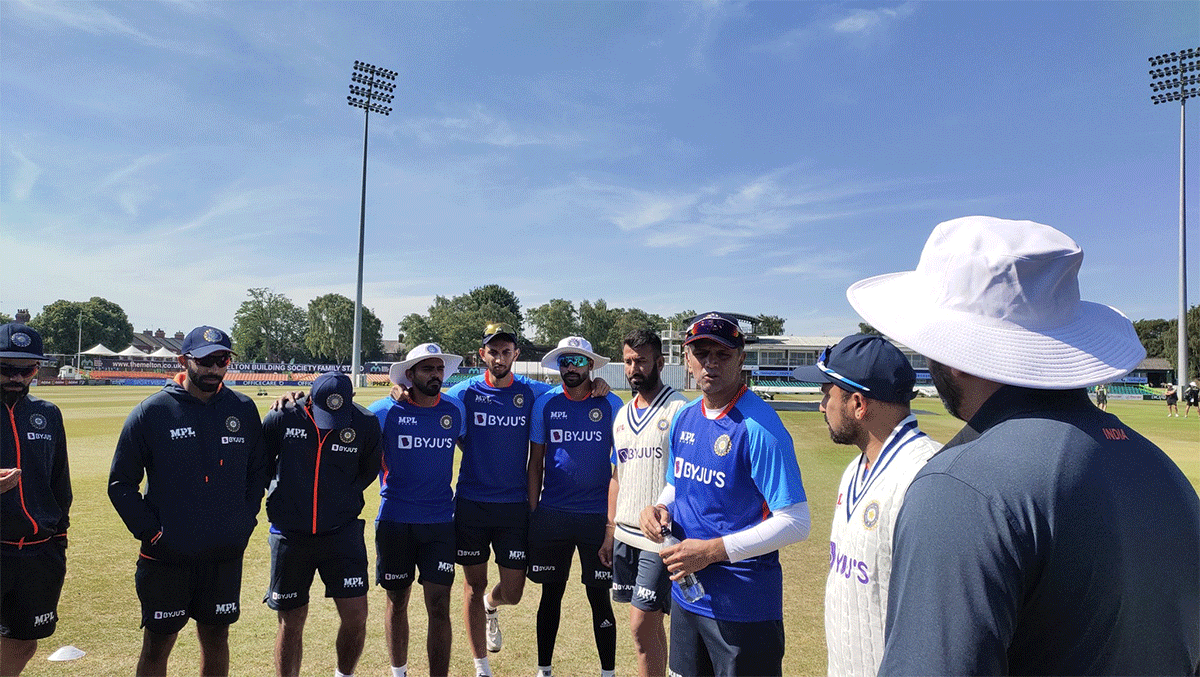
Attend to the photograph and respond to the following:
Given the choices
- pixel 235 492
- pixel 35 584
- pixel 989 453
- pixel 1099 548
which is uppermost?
pixel 989 453

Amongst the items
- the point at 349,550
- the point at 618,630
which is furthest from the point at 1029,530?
the point at 618,630

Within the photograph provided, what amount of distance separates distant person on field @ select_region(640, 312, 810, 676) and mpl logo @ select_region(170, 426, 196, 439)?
3302 millimetres

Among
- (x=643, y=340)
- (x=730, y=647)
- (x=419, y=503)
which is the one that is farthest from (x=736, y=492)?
(x=419, y=503)

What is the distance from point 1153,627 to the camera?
1198 millimetres

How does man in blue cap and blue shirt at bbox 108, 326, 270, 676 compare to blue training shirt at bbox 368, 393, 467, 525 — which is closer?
man in blue cap and blue shirt at bbox 108, 326, 270, 676

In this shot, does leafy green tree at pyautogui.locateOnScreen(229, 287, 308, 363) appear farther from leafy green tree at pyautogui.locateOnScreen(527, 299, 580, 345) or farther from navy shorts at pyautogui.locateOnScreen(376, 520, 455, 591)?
navy shorts at pyautogui.locateOnScreen(376, 520, 455, 591)

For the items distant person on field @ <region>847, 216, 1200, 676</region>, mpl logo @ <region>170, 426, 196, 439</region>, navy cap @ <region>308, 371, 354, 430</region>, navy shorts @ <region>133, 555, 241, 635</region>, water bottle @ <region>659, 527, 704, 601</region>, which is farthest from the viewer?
navy cap @ <region>308, 371, 354, 430</region>

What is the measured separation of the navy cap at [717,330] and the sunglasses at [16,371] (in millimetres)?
4822

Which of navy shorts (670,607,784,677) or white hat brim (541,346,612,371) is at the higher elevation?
white hat brim (541,346,612,371)

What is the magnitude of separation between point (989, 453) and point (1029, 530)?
147mm

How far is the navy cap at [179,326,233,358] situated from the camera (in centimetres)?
471

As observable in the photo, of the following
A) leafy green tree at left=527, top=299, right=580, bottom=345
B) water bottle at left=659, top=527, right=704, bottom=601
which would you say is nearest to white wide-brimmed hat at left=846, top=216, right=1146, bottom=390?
water bottle at left=659, top=527, right=704, bottom=601

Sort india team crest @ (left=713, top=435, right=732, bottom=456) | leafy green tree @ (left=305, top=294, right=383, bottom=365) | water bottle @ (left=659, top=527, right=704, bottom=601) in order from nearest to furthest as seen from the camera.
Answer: water bottle @ (left=659, top=527, right=704, bottom=601) < india team crest @ (left=713, top=435, right=732, bottom=456) < leafy green tree @ (left=305, top=294, right=383, bottom=365)

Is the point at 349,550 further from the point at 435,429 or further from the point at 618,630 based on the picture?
the point at 618,630
